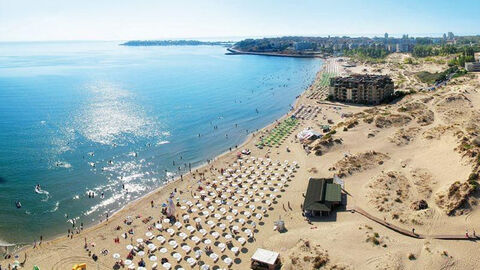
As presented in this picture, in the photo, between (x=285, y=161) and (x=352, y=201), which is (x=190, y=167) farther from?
(x=352, y=201)

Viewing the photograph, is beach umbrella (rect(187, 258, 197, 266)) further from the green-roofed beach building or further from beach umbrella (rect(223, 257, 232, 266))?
the green-roofed beach building

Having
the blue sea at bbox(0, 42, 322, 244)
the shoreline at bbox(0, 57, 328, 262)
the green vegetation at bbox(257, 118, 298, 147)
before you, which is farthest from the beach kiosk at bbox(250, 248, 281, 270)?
the green vegetation at bbox(257, 118, 298, 147)

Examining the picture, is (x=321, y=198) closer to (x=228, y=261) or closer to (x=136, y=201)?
(x=228, y=261)

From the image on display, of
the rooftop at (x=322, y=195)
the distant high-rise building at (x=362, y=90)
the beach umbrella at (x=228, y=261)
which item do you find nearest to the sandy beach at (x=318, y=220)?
the beach umbrella at (x=228, y=261)

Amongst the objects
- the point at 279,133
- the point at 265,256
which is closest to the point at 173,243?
the point at 265,256

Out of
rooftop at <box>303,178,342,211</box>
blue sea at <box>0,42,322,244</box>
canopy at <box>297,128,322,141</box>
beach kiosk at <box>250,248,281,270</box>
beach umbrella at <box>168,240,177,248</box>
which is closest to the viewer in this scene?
beach kiosk at <box>250,248,281,270</box>

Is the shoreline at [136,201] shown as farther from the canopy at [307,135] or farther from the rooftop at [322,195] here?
the rooftop at [322,195]
